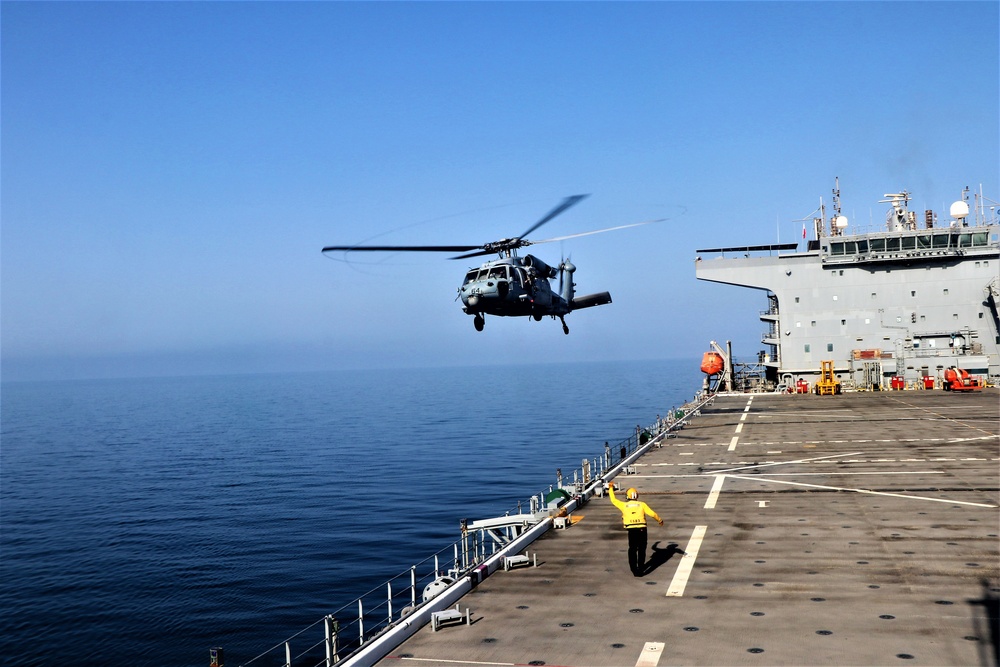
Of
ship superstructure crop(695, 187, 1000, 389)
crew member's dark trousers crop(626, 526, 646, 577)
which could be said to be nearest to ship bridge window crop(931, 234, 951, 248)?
ship superstructure crop(695, 187, 1000, 389)

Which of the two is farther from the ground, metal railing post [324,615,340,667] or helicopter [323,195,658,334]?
helicopter [323,195,658,334]

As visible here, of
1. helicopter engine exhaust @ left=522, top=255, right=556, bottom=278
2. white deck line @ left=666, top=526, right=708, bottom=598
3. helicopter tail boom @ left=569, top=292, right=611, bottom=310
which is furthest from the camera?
helicopter tail boom @ left=569, top=292, right=611, bottom=310

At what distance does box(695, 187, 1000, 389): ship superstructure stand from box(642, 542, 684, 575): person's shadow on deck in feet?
160

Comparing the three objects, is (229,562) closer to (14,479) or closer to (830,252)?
(14,479)

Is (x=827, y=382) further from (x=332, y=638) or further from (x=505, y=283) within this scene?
(x=332, y=638)

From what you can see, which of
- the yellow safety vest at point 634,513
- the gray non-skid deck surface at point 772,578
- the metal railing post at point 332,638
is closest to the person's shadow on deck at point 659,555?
the gray non-skid deck surface at point 772,578

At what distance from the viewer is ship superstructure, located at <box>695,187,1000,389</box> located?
61.2m

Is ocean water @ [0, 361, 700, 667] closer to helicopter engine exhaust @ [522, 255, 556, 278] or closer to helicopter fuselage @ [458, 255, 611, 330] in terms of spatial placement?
helicopter fuselage @ [458, 255, 611, 330]

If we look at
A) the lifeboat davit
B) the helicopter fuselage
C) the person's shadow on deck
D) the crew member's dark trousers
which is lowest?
the person's shadow on deck

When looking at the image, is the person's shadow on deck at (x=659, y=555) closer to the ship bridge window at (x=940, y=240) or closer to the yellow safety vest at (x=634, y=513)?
the yellow safety vest at (x=634, y=513)

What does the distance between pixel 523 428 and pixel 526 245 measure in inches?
2667

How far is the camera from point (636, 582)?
55.0ft

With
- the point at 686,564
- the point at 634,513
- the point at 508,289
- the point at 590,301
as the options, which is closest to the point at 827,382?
the point at 590,301

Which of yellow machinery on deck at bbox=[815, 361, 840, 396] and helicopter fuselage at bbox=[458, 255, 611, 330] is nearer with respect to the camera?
helicopter fuselage at bbox=[458, 255, 611, 330]
